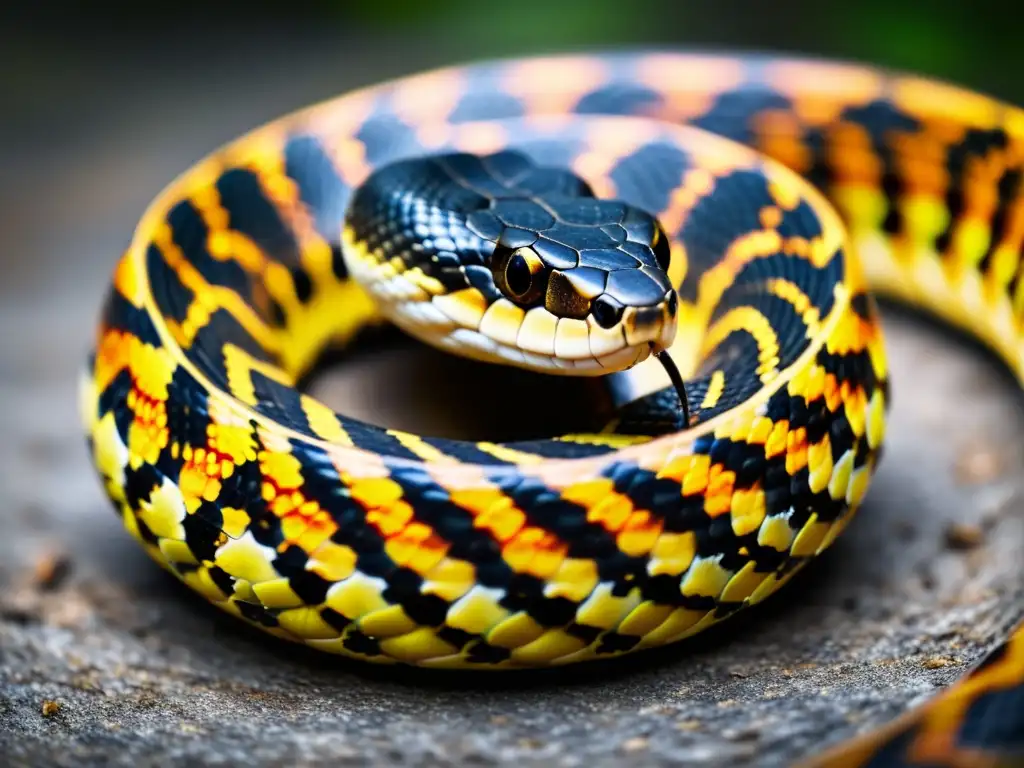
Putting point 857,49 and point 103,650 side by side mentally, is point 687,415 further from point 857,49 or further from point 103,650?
point 857,49

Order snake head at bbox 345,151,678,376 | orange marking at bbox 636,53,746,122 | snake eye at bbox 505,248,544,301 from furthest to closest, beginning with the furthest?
1. orange marking at bbox 636,53,746,122
2. snake eye at bbox 505,248,544,301
3. snake head at bbox 345,151,678,376

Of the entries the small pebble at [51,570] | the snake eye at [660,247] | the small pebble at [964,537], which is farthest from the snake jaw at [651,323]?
the small pebble at [51,570]

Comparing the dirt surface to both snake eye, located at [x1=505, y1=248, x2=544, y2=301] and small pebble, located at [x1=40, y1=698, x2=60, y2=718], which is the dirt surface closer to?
small pebble, located at [x1=40, y1=698, x2=60, y2=718]

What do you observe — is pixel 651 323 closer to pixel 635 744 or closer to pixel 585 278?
pixel 585 278

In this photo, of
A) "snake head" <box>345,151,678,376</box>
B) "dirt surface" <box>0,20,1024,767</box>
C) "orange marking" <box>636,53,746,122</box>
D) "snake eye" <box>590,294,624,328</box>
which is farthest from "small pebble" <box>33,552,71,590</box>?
"orange marking" <box>636,53,746,122</box>

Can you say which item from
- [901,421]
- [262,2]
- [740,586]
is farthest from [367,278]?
[262,2]

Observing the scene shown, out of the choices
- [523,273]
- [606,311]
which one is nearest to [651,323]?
[606,311]

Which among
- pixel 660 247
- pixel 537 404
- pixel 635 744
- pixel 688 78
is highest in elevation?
pixel 688 78

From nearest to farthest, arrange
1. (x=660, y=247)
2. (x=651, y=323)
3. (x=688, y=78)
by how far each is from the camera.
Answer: (x=651, y=323)
(x=660, y=247)
(x=688, y=78)
